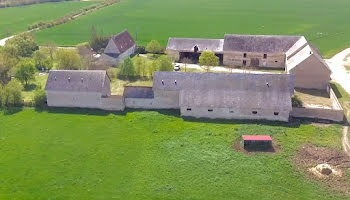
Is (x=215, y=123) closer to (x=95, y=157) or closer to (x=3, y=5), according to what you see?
(x=95, y=157)

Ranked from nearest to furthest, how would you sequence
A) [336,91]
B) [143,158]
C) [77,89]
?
[143,158], [77,89], [336,91]

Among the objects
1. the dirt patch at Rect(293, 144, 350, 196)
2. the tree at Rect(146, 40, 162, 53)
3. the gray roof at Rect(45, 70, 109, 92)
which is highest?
the tree at Rect(146, 40, 162, 53)

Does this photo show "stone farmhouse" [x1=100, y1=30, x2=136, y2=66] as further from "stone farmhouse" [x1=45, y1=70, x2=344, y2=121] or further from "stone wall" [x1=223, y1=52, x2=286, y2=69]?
"stone wall" [x1=223, y1=52, x2=286, y2=69]

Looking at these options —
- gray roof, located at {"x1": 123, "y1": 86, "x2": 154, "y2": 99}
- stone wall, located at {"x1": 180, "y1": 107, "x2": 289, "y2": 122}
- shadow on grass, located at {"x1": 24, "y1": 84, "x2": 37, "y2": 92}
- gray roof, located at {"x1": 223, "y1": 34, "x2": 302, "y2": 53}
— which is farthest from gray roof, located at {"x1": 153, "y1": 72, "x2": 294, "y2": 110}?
shadow on grass, located at {"x1": 24, "y1": 84, "x2": 37, "y2": 92}

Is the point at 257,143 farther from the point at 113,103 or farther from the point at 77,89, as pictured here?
the point at 77,89

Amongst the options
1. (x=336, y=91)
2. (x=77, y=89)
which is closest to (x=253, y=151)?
(x=336, y=91)

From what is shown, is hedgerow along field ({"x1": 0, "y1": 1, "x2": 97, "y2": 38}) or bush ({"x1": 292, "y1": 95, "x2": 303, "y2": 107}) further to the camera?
hedgerow along field ({"x1": 0, "y1": 1, "x2": 97, "y2": 38})
